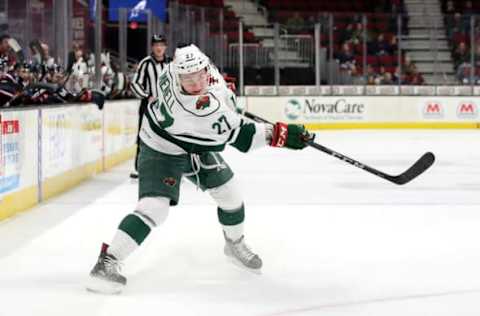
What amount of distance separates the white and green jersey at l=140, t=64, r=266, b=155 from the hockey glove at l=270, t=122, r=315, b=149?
0.05 m

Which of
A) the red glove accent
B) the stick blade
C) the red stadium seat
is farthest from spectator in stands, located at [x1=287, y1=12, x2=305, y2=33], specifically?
the red glove accent

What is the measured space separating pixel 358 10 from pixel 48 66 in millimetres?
14582

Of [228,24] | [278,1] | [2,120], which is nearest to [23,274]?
[2,120]

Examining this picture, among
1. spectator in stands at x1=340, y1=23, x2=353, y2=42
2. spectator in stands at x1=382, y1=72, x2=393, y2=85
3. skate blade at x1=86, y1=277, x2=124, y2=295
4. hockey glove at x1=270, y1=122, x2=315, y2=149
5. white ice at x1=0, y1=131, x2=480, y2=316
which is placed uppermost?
spectator in stands at x1=340, y1=23, x2=353, y2=42

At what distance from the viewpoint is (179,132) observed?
3.57m

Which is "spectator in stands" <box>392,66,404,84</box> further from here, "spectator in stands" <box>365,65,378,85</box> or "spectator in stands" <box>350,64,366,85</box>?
"spectator in stands" <box>350,64,366,85</box>

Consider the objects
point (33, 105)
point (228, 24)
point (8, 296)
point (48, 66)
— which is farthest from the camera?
point (228, 24)

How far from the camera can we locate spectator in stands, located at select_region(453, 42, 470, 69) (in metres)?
15.6

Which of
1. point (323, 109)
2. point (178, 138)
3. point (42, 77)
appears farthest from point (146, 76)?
point (323, 109)

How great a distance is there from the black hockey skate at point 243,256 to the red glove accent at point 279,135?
23.6 inches

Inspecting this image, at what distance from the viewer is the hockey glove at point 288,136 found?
3613mm

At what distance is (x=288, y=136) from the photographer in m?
3.62

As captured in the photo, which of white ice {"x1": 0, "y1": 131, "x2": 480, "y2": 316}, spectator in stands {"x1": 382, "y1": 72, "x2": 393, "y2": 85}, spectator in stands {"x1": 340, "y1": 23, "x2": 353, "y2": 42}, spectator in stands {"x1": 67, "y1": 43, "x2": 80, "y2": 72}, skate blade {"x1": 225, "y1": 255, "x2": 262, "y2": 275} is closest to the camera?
white ice {"x1": 0, "y1": 131, "x2": 480, "y2": 316}

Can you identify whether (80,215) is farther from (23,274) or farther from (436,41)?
(436,41)
